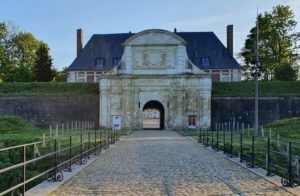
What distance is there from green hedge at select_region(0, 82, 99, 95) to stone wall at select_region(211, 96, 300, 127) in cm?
1299

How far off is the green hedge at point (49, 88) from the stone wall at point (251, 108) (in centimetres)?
1299

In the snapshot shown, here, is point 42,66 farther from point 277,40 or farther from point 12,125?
point 277,40

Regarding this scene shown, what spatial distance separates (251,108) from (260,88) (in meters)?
2.96

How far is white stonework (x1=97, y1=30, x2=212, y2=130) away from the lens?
112 ft

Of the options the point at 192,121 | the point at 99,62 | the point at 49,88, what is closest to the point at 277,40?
the point at 192,121

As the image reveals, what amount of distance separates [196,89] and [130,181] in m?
27.0

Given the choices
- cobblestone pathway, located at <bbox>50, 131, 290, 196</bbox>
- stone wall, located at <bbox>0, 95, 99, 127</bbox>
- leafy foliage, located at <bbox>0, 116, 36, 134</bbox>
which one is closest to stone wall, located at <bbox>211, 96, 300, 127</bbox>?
stone wall, located at <bbox>0, 95, 99, 127</bbox>

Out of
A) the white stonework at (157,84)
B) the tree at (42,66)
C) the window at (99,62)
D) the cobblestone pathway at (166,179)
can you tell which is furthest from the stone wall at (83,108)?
the cobblestone pathway at (166,179)

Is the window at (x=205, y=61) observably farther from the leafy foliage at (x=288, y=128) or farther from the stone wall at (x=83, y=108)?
the leafy foliage at (x=288, y=128)

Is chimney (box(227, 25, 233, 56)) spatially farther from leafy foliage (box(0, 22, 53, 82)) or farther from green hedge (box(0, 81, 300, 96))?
leafy foliage (box(0, 22, 53, 82))

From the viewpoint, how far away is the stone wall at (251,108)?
34812 mm

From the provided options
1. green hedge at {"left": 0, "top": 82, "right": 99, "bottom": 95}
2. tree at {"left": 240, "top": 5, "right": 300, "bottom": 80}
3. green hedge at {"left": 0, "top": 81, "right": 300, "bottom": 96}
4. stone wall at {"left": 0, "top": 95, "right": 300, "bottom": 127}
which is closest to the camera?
stone wall at {"left": 0, "top": 95, "right": 300, "bottom": 127}

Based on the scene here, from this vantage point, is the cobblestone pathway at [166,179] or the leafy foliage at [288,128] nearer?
the cobblestone pathway at [166,179]

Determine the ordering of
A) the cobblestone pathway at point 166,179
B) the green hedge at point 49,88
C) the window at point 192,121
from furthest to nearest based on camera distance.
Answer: the green hedge at point 49,88 < the window at point 192,121 < the cobblestone pathway at point 166,179
